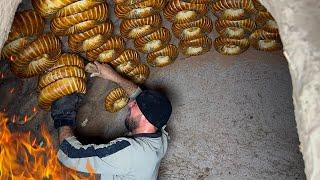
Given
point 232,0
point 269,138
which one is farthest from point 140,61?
point 269,138

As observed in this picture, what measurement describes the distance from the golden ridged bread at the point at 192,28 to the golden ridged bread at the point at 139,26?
0.19 meters

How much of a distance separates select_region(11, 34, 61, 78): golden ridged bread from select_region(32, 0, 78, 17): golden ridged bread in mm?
242

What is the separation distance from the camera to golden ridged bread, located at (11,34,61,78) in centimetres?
279

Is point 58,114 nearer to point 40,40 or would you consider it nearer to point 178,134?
point 40,40

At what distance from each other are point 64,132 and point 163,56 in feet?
3.22

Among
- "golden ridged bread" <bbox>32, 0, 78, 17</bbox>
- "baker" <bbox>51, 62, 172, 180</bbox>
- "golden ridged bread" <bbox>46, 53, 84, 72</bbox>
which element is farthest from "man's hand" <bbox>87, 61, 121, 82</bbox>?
"golden ridged bread" <bbox>32, 0, 78, 17</bbox>

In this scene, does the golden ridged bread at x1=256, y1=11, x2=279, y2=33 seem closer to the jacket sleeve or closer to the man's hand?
the man's hand

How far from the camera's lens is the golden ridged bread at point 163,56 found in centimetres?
358

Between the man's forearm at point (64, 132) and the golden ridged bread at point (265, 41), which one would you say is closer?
the man's forearm at point (64, 132)

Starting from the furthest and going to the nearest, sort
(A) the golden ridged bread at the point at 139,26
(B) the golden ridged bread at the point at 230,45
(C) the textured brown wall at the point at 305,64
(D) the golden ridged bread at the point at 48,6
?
(B) the golden ridged bread at the point at 230,45
(A) the golden ridged bread at the point at 139,26
(D) the golden ridged bread at the point at 48,6
(C) the textured brown wall at the point at 305,64

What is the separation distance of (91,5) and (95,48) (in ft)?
1.38

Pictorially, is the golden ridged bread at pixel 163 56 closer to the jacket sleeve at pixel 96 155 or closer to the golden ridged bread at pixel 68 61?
the golden ridged bread at pixel 68 61

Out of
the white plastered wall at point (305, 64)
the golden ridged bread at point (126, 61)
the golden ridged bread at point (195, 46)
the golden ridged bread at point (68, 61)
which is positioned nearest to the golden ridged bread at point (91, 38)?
the golden ridged bread at point (68, 61)

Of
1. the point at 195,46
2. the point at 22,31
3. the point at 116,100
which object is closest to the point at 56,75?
the point at 22,31
